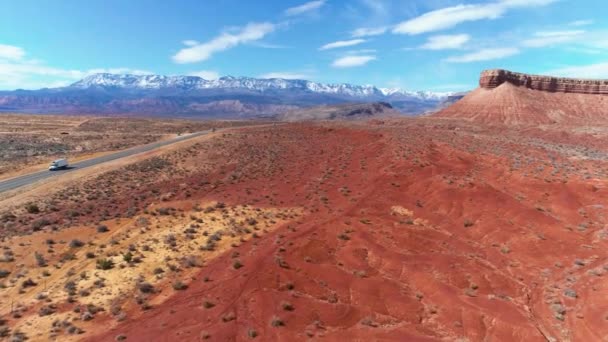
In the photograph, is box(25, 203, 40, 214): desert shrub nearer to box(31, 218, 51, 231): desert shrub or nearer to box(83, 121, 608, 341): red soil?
box(31, 218, 51, 231): desert shrub

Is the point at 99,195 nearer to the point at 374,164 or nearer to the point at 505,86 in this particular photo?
the point at 374,164

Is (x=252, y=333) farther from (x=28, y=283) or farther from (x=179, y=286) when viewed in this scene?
(x=28, y=283)

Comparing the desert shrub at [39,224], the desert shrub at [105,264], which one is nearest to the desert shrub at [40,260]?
the desert shrub at [105,264]

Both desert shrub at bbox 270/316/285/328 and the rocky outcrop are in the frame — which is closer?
desert shrub at bbox 270/316/285/328

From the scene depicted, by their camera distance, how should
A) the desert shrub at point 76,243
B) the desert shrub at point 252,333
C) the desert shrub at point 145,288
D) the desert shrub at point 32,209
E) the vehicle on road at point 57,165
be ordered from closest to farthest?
1. the desert shrub at point 252,333
2. the desert shrub at point 145,288
3. the desert shrub at point 76,243
4. the desert shrub at point 32,209
5. the vehicle on road at point 57,165

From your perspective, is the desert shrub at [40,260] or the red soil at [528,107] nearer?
the desert shrub at [40,260]

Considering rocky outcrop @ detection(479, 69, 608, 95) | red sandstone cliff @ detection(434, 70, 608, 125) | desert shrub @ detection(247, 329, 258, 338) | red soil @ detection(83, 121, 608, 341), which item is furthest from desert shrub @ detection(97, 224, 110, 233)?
rocky outcrop @ detection(479, 69, 608, 95)

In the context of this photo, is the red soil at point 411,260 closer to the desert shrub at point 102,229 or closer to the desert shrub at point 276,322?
the desert shrub at point 276,322
